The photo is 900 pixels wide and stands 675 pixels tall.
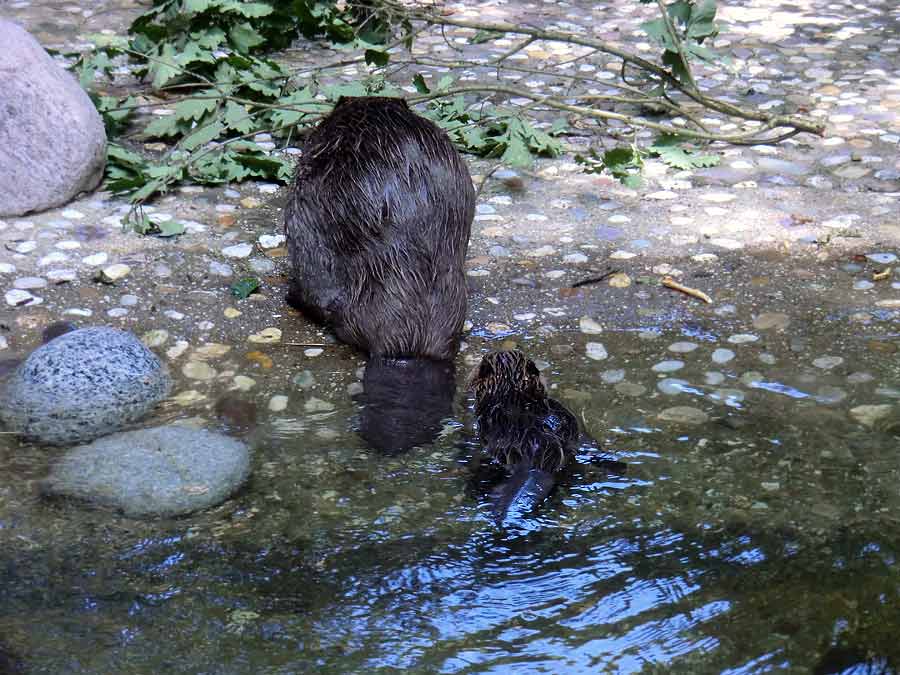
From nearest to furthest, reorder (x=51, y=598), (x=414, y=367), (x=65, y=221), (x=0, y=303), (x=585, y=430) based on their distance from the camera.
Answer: (x=51, y=598) < (x=585, y=430) < (x=414, y=367) < (x=0, y=303) < (x=65, y=221)

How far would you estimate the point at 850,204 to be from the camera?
17.9 feet

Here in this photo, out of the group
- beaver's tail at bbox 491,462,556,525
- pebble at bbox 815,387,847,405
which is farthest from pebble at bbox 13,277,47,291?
pebble at bbox 815,387,847,405

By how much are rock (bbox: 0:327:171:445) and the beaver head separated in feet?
3.94

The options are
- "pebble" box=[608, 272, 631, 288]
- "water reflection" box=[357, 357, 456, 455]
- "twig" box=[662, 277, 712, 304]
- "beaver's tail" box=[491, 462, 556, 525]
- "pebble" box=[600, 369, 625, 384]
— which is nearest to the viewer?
"beaver's tail" box=[491, 462, 556, 525]

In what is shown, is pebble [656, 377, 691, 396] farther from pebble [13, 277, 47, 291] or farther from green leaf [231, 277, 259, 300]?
pebble [13, 277, 47, 291]

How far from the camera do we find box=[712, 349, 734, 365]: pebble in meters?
4.23

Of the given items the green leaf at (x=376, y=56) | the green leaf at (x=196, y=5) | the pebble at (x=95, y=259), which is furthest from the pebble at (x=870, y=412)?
the green leaf at (x=196, y=5)

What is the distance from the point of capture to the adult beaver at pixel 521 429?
3389 millimetres

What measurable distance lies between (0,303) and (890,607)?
11.9 feet

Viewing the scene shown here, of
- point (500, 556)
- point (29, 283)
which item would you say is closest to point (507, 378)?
point (500, 556)

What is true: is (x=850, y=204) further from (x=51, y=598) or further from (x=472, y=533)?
(x=51, y=598)

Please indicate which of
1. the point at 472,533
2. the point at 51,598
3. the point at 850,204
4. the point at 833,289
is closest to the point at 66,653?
the point at 51,598

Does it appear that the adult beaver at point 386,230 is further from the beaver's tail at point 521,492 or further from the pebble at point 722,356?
the pebble at point 722,356

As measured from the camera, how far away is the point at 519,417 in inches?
141
